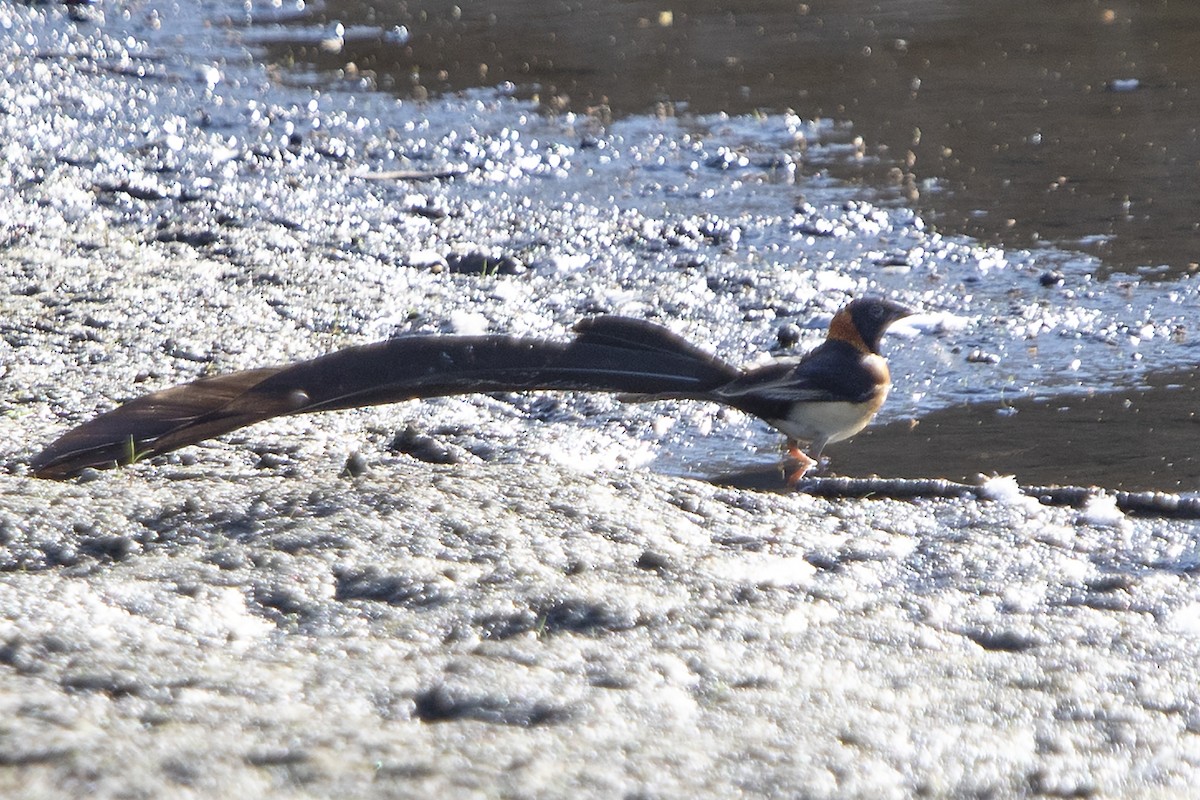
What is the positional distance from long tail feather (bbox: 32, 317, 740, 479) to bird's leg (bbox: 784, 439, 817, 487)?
371 millimetres

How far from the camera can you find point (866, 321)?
4.91 m

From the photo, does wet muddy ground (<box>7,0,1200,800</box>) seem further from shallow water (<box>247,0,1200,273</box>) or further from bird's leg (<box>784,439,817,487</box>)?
shallow water (<box>247,0,1200,273</box>)

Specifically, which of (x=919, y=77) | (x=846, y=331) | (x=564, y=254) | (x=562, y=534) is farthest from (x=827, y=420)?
(x=919, y=77)

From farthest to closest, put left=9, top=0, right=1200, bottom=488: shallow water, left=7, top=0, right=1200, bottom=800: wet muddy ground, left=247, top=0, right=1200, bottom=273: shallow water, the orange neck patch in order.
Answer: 1. left=247, top=0, right=1200, bottom=273: shallow water
2. left=9, top=0, right=1200, bottom=488: shallow water
3. the orange neck patch
4. left=7, top=0, right=1200, bottom=800: wet muddy ground

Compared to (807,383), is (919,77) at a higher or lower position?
higher

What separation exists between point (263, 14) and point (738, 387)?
1108 centimetres

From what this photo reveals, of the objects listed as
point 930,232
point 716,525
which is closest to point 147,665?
point 716,525

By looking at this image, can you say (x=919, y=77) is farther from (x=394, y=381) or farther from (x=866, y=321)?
(x=394, y=381)

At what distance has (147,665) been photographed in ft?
7.78

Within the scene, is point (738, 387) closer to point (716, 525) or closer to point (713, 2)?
point (716, 525)

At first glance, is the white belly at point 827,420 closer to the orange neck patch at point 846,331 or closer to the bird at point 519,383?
the bird at point 519,383

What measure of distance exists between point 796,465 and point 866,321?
684 millimetres

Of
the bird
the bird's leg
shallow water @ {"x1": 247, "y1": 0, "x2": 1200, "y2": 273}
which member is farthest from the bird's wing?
shallow water @ {"x1": 247, "y1": 0, "x2": 1200, "y2": 273}

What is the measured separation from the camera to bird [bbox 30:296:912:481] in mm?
3525
